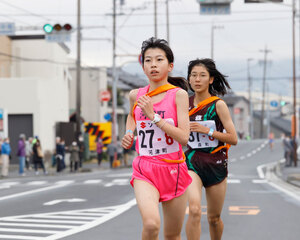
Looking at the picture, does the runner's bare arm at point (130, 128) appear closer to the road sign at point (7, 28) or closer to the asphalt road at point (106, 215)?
the asphalt road at point (106, 215)

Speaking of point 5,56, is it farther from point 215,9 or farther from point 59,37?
point 215,9

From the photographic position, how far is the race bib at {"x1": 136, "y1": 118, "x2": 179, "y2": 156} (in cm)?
555

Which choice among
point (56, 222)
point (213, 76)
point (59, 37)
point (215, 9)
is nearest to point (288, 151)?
point (215, 9)

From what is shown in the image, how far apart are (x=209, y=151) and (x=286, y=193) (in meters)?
10.9

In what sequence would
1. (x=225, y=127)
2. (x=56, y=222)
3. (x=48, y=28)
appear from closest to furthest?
(x=225, y=127) < (x=56, y=222) < (x=48, y=28)

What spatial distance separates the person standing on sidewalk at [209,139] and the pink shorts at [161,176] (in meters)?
1.26

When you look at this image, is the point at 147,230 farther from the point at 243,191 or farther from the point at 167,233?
the point at 243,191

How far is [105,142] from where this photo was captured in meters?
50.5

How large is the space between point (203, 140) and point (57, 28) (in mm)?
20690

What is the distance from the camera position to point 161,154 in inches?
220

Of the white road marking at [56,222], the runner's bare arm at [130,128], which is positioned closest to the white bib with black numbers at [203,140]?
the runner's bare arm at [130,128]

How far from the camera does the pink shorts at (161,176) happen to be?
5.54 meters

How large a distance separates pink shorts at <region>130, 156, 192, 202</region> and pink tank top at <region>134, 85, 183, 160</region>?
0.20 feet

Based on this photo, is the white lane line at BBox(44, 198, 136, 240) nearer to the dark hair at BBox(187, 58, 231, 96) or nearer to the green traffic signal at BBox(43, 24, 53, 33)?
the dark hair at BBox(187, 58, 231, 96)
